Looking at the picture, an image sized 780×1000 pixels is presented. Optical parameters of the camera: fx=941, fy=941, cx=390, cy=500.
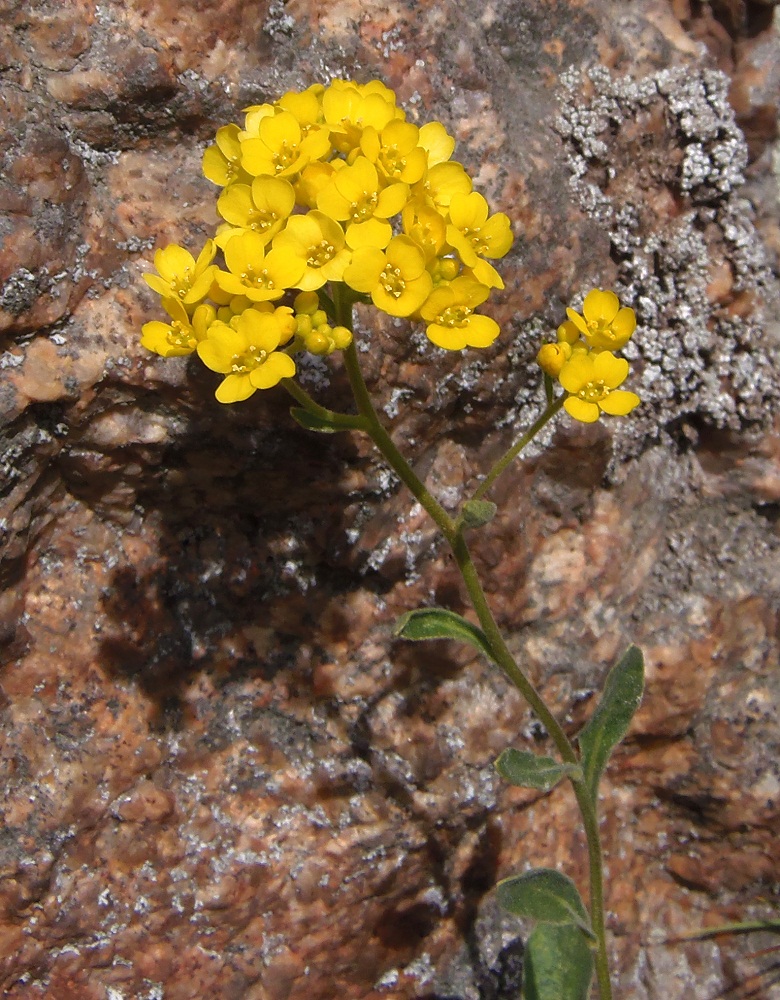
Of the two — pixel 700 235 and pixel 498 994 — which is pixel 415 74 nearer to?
pixel 700 235

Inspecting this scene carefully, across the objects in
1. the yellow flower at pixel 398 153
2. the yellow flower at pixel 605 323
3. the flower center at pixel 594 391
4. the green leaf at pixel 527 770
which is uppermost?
the yellow flower at pixel 398 153

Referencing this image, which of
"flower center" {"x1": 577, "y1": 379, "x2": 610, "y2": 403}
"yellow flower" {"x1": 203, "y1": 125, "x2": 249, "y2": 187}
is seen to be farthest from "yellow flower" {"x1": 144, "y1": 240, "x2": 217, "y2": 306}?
"flower center" {"x1": 577, "y1": 379, "x2": 610, "y2": 403}

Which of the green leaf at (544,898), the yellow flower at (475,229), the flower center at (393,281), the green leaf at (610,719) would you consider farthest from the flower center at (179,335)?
the green leaf at (544,898)

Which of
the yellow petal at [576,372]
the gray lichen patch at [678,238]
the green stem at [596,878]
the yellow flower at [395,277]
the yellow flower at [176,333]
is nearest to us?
the yellow flower at [395,277]

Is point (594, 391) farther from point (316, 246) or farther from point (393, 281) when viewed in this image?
point (316, 246)

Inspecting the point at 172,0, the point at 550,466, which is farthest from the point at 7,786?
the point at 172,0

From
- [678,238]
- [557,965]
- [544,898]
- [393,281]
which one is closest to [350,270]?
[393,281]

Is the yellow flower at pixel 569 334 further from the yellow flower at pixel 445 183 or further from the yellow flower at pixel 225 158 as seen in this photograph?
the yellow flower at pixel 225 158
